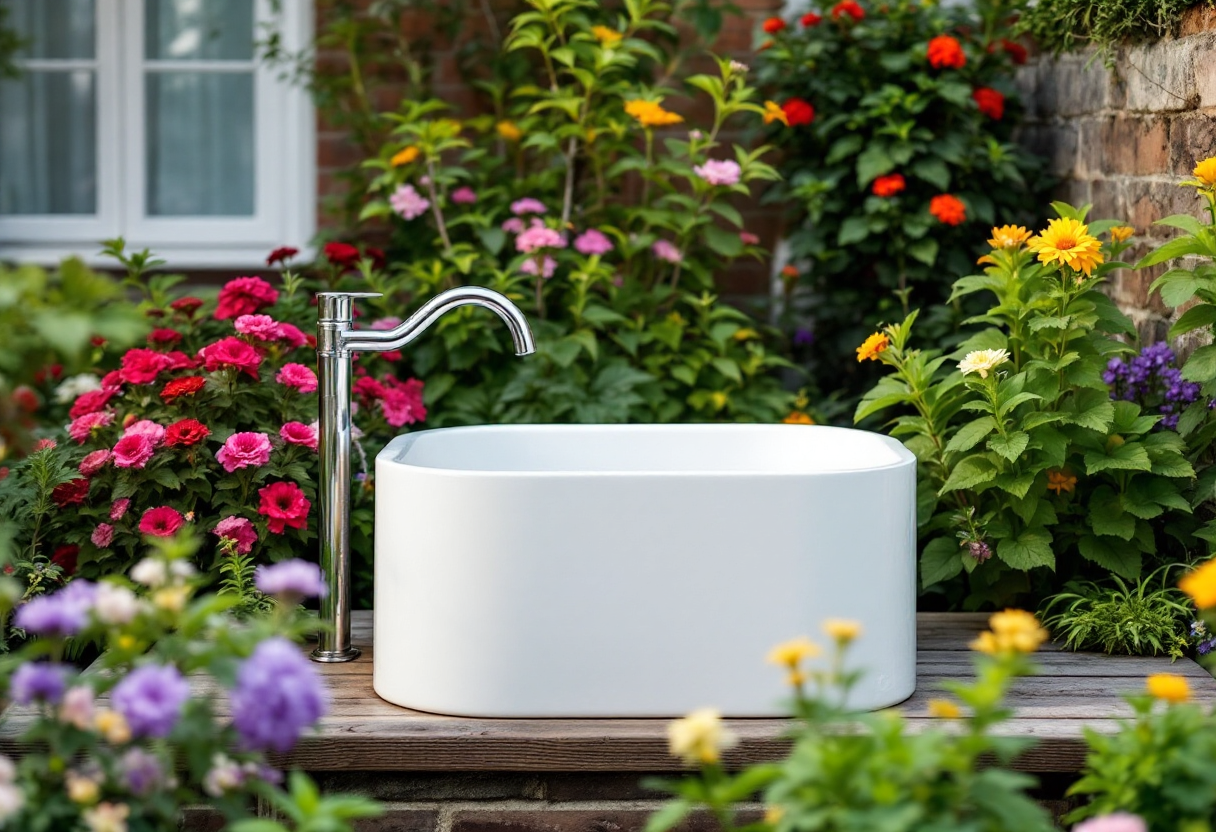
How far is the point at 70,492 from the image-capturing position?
2.11 metres

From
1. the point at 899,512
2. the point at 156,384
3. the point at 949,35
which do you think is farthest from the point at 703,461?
the point at 949,35

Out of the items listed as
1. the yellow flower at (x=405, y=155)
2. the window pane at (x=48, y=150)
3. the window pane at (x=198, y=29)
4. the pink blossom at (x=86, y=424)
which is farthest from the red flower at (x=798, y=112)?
the window pane at (x=48, y=150)

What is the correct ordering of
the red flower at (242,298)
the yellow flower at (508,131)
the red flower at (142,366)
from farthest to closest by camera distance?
the yellow flower at (508,131) → the red flower at (242,298) → the red flower at (142,366)

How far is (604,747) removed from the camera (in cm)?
167

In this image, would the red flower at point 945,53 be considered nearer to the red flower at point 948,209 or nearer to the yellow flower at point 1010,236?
the red flower at point 948,209

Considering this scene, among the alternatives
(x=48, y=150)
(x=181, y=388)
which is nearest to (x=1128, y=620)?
(x=181, y=388)

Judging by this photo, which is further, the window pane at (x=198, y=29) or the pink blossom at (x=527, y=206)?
the window pane at (x=198, y=29)

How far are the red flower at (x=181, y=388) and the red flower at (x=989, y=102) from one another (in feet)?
5.58

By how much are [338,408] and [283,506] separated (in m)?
0.26

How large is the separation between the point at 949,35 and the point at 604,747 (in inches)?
78.6

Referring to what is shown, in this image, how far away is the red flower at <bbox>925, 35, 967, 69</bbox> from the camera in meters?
2.84

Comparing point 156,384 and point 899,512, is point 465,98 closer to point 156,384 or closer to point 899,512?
point 156,384

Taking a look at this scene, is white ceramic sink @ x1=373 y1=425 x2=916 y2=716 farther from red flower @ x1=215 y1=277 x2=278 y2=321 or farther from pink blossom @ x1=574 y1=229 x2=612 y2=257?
pink blossom @ x1=574 y1=229 x2=612 y2=257

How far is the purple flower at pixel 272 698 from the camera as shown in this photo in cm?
103
